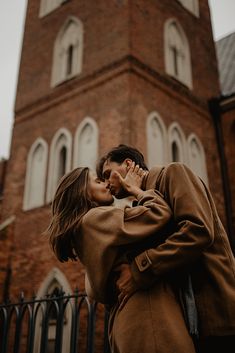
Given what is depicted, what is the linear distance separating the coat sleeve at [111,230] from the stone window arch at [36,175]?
8.34 meters

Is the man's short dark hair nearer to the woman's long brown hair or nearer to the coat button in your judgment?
the woman's long brown hair

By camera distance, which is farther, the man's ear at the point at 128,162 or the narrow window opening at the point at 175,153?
the narrow window opening at the point at 175,153

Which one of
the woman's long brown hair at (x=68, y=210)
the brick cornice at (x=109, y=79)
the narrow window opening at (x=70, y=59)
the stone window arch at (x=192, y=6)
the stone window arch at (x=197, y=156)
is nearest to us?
the woman's long brown hair at (x=68, y=210)

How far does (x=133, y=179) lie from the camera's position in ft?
6.93

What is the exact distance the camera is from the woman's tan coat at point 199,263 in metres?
1.62

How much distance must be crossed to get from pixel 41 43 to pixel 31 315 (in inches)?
417

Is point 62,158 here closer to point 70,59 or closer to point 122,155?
point 70,59

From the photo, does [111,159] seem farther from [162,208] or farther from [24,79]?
[24,79]

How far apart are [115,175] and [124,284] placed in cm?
65

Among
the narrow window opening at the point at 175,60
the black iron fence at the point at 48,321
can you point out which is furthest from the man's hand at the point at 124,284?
the narrow window opening at the point at 175,60

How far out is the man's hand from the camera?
1721 millimetres

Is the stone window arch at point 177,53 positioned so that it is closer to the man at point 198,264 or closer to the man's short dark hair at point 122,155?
the man's short dark hair at point 122,155

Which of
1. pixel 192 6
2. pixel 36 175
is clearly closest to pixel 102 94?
pixel 36 175

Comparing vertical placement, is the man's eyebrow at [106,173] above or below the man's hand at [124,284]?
above
